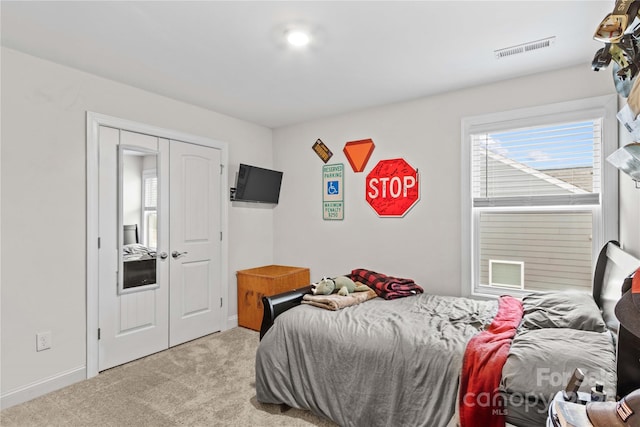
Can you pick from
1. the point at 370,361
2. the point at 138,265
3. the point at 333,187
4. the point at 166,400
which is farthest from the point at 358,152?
the point at 166,400

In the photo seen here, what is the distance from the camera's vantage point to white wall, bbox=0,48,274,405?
2.46m

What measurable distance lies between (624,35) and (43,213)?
11.5ft

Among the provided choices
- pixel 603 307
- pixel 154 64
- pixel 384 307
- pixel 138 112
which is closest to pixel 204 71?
pixel 154 64

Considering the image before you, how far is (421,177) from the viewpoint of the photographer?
11.5ft

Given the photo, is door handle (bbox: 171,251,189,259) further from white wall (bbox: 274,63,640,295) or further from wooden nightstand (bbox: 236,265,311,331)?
white wall (bbox: 274,63,640,295)

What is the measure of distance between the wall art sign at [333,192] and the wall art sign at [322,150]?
0.11 metres

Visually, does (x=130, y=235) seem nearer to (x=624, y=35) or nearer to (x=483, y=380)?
(x=483, y=380)

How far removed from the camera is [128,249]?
315 centimetres

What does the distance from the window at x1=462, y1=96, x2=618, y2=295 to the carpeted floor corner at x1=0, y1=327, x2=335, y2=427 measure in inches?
81.5

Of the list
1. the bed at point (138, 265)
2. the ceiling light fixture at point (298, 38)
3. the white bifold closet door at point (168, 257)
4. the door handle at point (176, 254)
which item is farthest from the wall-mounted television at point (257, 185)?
the ceiling light fixture at point (298, 38)

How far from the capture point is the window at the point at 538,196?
2689 mm

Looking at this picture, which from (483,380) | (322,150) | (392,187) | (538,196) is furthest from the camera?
(322,150)

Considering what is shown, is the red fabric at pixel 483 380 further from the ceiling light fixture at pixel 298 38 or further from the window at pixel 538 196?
the ceiling light fixture at pixel 298 38

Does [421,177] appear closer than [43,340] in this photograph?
No
